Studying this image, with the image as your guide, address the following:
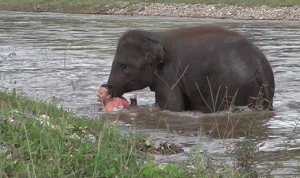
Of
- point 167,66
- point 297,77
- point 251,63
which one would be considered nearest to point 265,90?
point 251,63

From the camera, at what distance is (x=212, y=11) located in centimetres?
5134

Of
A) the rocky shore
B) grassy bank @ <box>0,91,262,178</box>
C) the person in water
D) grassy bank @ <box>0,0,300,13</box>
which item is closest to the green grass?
grassy bank @ <box>0,91,262,178</box>

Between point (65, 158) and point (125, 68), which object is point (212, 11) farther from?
point (65, 158)

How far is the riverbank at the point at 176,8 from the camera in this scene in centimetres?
4646

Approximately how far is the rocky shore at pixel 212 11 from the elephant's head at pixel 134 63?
110ft

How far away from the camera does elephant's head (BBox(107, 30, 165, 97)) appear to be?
918cm

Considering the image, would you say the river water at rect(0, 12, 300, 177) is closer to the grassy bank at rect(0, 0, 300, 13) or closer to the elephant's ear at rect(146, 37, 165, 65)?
the elephant's ear at rect(146, 37, 165, 65)

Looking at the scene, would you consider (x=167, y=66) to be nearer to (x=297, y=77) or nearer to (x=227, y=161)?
(x=227, y=161)

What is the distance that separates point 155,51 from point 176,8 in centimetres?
4720

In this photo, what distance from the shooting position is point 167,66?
9.16 meters

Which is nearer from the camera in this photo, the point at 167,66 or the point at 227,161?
the point at 227,161

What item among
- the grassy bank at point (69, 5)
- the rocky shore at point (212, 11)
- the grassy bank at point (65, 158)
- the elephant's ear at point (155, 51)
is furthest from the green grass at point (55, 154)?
the grassy bank at point (69, 5)

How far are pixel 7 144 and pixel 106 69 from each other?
9.32 m

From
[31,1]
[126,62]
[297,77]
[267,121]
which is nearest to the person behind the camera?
[267,121]
